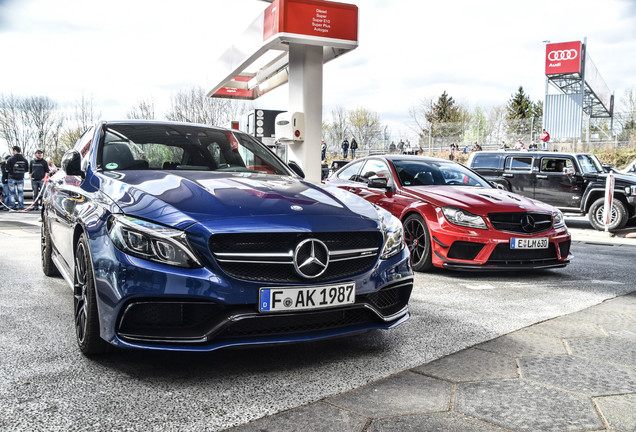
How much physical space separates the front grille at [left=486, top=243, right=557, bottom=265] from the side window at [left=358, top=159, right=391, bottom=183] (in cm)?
182

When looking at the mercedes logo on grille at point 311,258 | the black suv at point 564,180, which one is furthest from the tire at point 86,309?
the black suv at point 564,180

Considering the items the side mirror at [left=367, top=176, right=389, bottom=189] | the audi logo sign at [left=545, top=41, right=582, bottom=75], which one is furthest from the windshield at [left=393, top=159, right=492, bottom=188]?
the audi logo sign at [left=545, top=41, right=582, bottom=75]

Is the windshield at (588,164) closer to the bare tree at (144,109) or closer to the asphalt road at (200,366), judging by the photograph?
the asphalt road at (200,366)

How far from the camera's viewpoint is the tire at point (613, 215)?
37.5ft

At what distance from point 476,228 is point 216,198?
343 centimetres

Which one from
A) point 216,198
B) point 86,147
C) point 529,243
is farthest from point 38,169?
point 216,198

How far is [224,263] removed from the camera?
2.76m

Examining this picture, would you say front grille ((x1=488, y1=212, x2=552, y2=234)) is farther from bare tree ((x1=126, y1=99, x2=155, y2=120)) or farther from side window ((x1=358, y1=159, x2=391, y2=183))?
bare tree ((x1=126, y1=99, x2=155, y2=120))

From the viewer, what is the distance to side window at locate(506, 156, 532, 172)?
1327 centimetres

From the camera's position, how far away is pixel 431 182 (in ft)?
22.8

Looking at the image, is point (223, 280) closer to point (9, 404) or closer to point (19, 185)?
point (9, 404)

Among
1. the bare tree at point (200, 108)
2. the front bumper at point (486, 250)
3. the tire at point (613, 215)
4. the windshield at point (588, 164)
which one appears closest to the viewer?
the front bumper at point (486, 250)

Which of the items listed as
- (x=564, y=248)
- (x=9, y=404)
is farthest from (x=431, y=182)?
(x=9, y=404)

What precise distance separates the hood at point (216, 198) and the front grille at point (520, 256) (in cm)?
258
